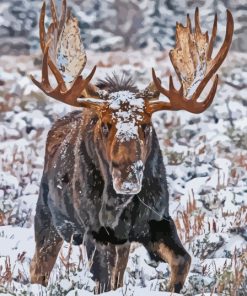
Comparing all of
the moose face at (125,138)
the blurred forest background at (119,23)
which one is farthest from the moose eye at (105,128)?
the blurred forest background at (119,23)

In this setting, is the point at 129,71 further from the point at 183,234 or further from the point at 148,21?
the point at 183,234

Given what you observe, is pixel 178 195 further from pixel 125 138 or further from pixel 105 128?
pixel 125 138

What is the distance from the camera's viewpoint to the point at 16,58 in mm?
26562

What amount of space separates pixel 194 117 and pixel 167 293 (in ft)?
32.2

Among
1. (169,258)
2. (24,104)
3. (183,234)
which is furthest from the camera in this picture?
(24,104)

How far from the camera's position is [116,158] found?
20.0 ft

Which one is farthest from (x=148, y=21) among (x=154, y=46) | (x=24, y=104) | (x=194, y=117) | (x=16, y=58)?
(x=194, y=117)

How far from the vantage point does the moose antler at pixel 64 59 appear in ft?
21.0

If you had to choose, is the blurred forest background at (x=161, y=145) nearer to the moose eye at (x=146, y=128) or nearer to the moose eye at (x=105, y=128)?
the moose eye at (x=105, y=128)

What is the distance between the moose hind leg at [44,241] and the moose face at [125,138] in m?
1.22

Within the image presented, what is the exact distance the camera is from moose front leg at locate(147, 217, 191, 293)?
21.0 ft

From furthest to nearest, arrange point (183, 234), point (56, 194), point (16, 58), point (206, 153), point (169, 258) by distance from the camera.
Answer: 1. point (16, 58)
2. point (206, 153)
3. point (183, 234)
4. point (56, 194)
5. point (169, 258)

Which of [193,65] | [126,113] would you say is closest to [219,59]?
[193,65]

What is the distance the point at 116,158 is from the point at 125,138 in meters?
0.14
